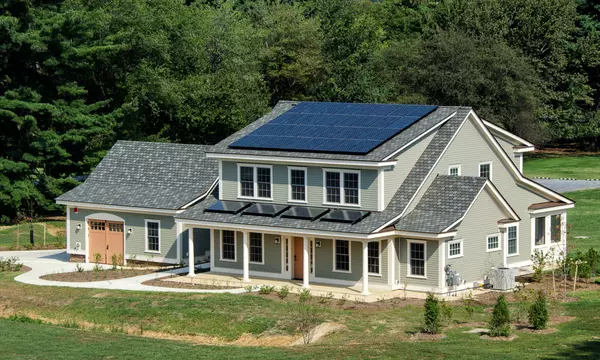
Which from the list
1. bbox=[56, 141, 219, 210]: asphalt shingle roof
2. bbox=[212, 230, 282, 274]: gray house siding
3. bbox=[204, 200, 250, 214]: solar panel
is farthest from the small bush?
bbox=[56, 141, 219, 210]: asphalt shingle roof

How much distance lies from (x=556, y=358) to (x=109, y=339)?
541 inches

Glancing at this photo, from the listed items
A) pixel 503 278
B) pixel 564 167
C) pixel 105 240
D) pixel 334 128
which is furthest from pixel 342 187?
pixel 564 167

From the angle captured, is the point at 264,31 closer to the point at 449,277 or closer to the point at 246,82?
the point at 246,82

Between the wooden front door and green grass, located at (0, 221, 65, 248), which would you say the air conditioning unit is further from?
green grass, located at (0, 221, 65, 248)

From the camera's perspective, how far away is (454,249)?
44.9m

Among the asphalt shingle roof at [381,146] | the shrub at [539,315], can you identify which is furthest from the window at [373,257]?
the shrub at [539,315]

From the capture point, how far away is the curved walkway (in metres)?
46.3

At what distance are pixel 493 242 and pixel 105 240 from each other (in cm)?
1762

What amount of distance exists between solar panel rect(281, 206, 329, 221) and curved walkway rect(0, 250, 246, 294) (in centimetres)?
352

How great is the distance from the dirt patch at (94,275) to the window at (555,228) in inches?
676

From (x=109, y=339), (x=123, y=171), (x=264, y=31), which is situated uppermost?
(x=264, y=31)

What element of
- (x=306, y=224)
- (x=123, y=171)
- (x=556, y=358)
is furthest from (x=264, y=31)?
(x=556, y=358)

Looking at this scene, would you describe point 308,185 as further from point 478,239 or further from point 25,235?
point 25,235

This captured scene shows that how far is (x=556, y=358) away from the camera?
32.4 metres
